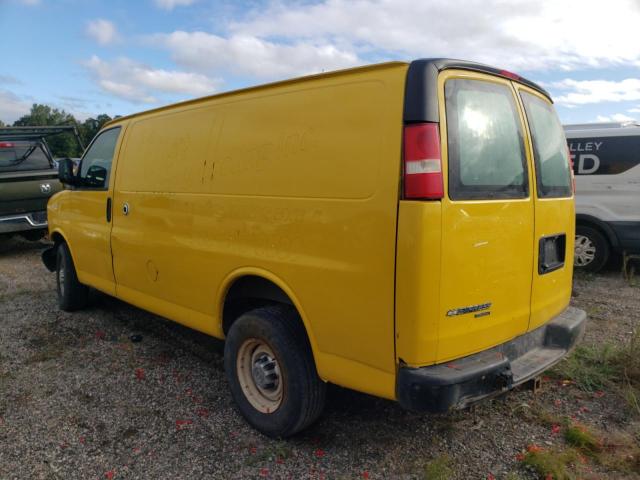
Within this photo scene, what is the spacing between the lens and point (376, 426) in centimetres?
321

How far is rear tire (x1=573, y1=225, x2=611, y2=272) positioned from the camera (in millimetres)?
6929

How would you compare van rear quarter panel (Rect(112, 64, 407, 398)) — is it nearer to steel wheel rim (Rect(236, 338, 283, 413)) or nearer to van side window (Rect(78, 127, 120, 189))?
steel wheel rim (Rect(236, 338, 283, 413))

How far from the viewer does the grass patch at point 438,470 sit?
8.68ft

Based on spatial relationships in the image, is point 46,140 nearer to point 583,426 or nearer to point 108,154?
point 108,154

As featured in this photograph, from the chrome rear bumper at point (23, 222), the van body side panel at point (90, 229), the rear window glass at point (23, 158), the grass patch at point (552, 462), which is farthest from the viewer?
the rear window glass at point (23, 158)

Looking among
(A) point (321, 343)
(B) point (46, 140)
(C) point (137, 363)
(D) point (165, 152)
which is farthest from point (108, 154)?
(B) point (46, 140)

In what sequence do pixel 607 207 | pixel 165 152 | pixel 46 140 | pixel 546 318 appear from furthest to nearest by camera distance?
pixel 46 140 → pixel 607 207 → pixel 165 152 → pixel 546 318

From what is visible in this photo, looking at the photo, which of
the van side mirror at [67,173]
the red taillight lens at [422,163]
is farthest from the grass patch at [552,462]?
the van side mirror at [67,173]

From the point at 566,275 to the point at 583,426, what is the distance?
3.09ft

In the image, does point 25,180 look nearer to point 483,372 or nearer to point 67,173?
point 67,173

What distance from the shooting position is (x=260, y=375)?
315 cm

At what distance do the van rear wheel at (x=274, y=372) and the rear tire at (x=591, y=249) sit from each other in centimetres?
552

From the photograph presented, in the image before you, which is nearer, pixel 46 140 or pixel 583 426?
pixel 583 426

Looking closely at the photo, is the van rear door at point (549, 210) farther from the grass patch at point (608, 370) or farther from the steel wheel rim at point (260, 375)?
the steel wheel rim at point (260, 375)
